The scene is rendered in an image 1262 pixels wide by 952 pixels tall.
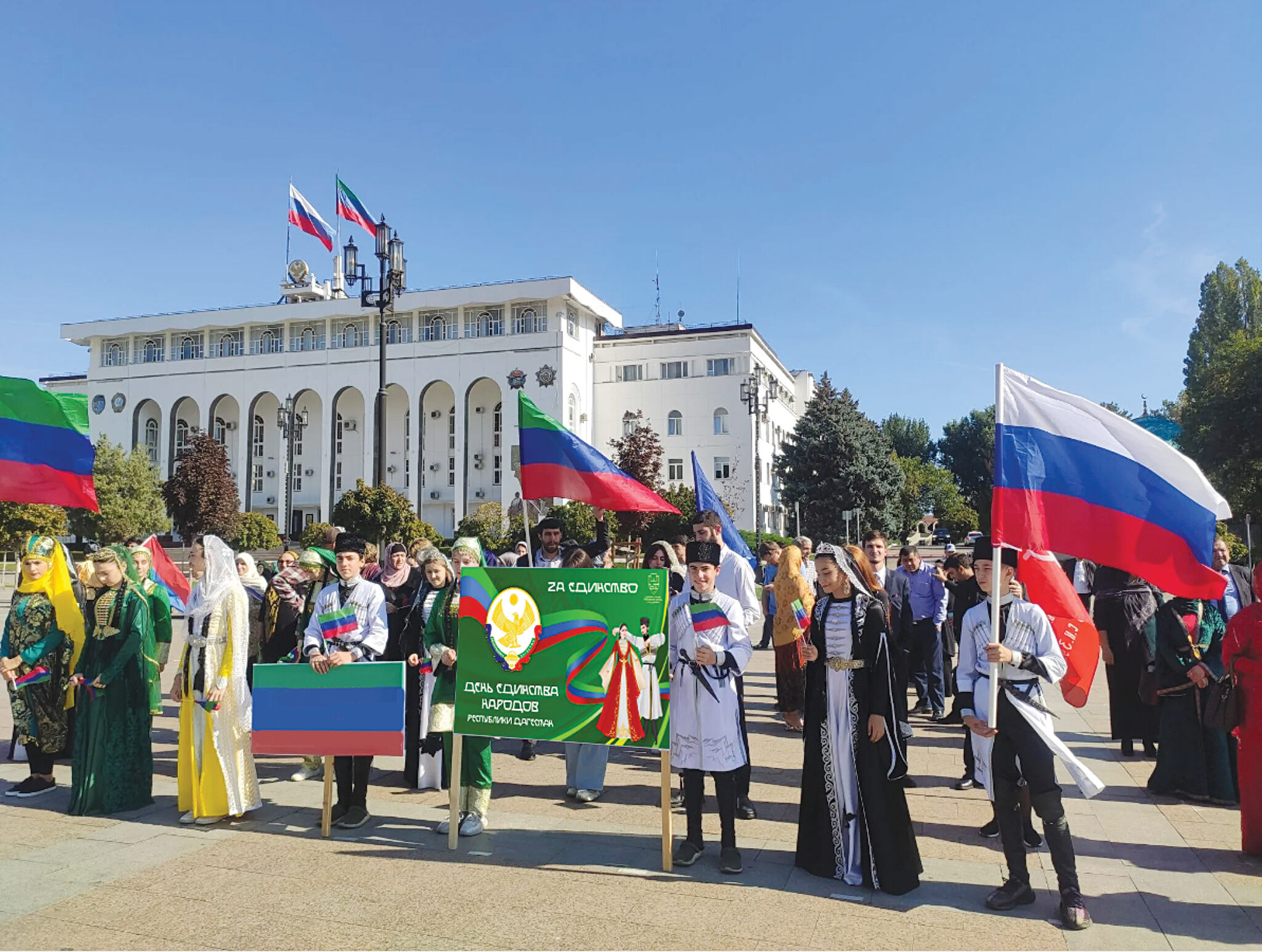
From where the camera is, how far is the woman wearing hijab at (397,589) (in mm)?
7840

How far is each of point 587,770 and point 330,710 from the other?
7.12 feet

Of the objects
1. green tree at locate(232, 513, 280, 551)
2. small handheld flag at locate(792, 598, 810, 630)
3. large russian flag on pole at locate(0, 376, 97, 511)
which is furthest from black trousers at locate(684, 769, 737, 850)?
green tree at locate(232, 513, 280, 551)

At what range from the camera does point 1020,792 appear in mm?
4961

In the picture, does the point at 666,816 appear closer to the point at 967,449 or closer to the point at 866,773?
the point at 866,773

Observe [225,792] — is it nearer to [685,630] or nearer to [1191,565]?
[685,630]

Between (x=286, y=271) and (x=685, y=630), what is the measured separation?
225ft

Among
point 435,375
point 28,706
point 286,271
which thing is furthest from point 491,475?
point 28,706

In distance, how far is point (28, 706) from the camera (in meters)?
7.17

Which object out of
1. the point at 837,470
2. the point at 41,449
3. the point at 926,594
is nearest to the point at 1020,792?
the point at 926,594

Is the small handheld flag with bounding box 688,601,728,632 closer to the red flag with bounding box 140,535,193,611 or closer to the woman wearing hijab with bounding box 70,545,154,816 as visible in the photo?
the woman wearing hijab with bounding box 70,545,154,816

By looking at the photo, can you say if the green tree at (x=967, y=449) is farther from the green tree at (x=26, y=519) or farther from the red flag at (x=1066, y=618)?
the red flag at (x=1066, y=618)

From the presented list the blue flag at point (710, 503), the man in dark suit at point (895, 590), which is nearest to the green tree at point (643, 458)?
the blue flag at point (710, 503)

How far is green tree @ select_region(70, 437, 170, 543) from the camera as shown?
50.1m

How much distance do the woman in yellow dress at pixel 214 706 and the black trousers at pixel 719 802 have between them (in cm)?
333
